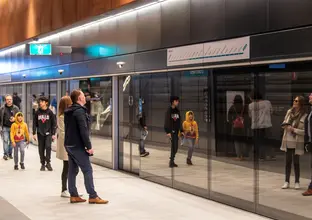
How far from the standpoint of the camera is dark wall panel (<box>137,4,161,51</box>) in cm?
1046

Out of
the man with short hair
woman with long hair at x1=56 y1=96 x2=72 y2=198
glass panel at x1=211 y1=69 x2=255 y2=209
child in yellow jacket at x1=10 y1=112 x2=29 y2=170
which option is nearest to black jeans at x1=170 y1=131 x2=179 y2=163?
glass panel at x1=211 y1=69 x2=255 y2=209

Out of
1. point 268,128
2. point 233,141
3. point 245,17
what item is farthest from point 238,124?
point 245,17

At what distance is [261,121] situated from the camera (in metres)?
7.85

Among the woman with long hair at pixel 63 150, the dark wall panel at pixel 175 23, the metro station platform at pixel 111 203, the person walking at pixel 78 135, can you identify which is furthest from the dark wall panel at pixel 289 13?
the woman with long hair at pixel 63 150

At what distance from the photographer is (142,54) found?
1109cm

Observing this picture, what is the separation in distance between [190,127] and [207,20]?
195 cm

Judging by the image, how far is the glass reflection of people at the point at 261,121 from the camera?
304 inches

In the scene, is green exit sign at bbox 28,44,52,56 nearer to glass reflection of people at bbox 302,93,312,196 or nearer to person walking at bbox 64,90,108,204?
person walking at bbox 64,90,108,204

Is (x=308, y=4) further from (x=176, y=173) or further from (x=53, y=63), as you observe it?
(x=53, y=63)

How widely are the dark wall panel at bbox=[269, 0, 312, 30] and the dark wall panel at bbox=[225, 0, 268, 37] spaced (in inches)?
6.8

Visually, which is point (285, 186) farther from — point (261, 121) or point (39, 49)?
point (39, 49)

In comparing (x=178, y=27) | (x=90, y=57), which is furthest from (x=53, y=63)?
(x=178, y=27)

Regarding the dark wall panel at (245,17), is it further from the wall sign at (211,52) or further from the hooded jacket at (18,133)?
the hooded jacket at (18,133)

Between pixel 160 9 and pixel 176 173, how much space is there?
307cm
